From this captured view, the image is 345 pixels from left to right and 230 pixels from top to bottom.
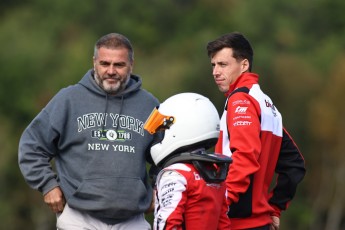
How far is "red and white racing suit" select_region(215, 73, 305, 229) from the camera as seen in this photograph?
349 inches

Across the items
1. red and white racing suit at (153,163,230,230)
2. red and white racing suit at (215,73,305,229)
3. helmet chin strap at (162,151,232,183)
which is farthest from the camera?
red and white racing suit at (215,73,305,229)

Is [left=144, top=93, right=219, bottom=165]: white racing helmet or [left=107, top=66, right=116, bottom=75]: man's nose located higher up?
[left=107, top=66, right=116, bottom=75]: man's nose

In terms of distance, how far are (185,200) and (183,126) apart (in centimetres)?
53

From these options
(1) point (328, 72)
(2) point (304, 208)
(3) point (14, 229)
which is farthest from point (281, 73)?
(3) point (14, 229)

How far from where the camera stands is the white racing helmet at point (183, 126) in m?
8.02

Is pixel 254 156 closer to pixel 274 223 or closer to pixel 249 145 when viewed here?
pixel 249 145

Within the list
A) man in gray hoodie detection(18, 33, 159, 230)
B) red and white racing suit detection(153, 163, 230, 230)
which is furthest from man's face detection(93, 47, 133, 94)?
red and white racing suit detection(153, 163, 230, 230)

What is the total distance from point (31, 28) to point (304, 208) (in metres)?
30.7

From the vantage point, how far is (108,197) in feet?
29.6

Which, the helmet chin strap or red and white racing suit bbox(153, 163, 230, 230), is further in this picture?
the helmet chin strap

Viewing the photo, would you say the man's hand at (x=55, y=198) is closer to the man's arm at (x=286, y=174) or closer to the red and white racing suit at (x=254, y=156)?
the red and white racing suit at (x=254, y=156)

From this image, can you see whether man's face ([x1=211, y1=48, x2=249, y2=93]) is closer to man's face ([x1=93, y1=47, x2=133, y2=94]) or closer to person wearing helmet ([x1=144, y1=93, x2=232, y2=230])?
man's face ([x1=93, y1=47, x2=133, y2=94])

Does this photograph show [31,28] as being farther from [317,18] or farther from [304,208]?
[304,208]

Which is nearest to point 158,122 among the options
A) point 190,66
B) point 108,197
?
point 108,197
